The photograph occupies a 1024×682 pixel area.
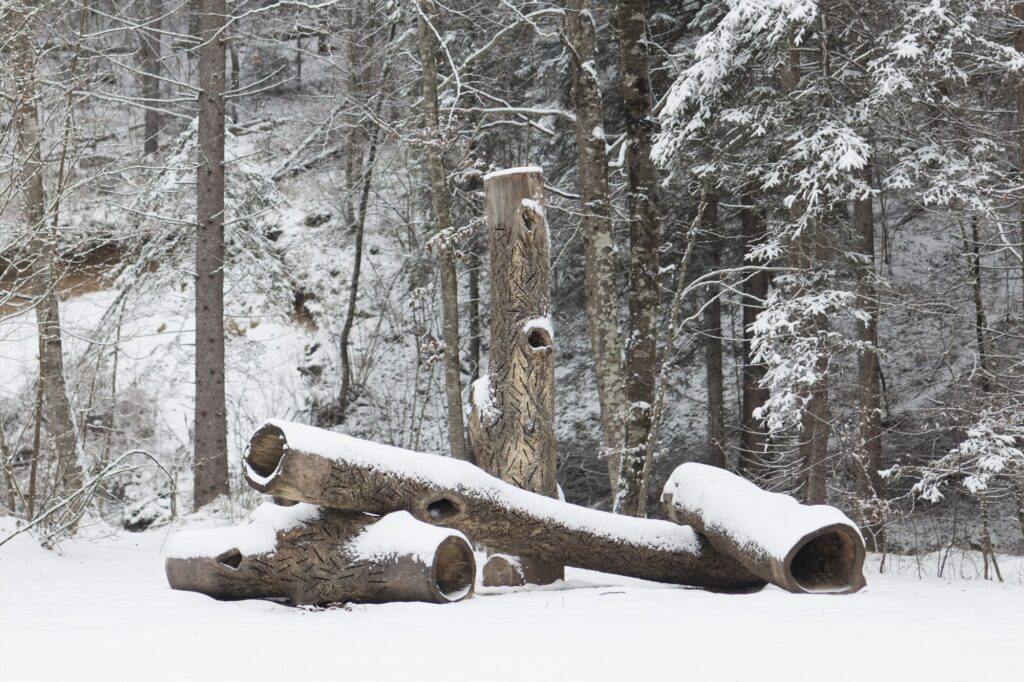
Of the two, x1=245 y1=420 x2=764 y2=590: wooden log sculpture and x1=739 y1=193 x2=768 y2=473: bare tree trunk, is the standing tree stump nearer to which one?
x1=245 y1=420 x2=764 y2=590: wooden log sculpture

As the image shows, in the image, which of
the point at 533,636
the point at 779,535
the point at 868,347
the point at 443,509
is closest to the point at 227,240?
the point at 868,347

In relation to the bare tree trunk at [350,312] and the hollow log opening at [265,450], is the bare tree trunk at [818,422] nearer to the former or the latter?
the hollow log opening at [265,450]

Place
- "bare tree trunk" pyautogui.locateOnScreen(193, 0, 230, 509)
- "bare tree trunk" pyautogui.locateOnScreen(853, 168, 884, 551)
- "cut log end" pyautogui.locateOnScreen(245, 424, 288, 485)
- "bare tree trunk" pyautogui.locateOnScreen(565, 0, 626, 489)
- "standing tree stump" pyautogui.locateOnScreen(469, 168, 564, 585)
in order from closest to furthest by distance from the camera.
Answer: "cut log end" pyautogui.locateOnScreen(245, 424, 288, 485), "standing tree stump" pyautogui.locateOnScreen(469, 168, 564, 585), "bare tree trunk" pyautogui.locateOnScreen(565, 0, 626, 489), "bare tree trunk" pyautogui.locateOnScreen(853, 168, 884, 551), "bare tree trunk" pyautogui.locateOnScreen(193, 0, 230, 509)

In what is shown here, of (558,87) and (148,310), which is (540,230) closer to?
(558,87)

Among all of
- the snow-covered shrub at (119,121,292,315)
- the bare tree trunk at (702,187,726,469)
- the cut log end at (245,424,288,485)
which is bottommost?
the cut log end at (245,424,288,485)

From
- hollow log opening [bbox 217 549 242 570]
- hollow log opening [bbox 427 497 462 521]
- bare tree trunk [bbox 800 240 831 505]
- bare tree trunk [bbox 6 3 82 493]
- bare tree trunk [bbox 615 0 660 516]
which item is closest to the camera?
hollow log opening [bbox 217 549 242 570]

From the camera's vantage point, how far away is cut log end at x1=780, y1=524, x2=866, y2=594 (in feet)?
19.7

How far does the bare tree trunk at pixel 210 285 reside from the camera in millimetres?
13117

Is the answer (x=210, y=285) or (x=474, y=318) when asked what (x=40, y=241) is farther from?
(x=474, y=318)

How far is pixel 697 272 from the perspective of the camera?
1537 centimetres

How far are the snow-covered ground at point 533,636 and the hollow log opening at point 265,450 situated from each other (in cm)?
91

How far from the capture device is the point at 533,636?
16.2 ft

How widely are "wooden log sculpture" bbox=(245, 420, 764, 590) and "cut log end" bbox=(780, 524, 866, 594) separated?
0.54 metres

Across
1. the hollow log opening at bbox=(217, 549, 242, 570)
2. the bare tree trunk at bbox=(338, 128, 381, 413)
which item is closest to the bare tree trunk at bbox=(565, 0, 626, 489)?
the hollow log opening at bbox=(217, 549, 242, 570)
